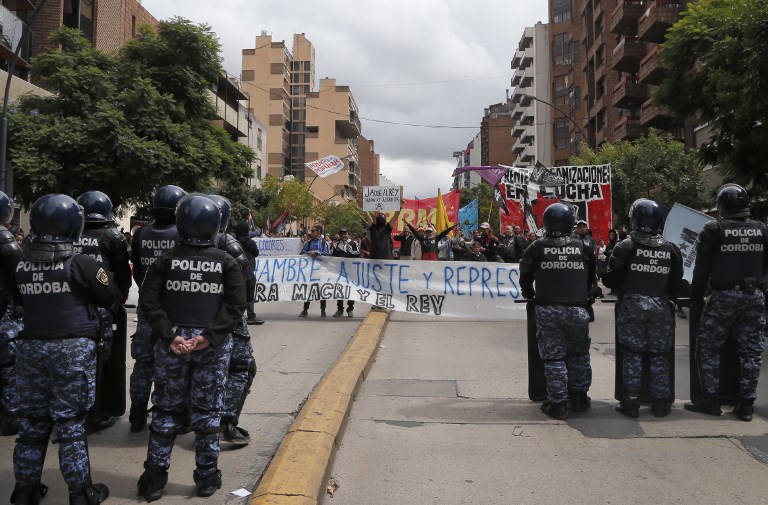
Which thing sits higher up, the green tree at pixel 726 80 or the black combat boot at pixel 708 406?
the green tree at pixel 726 80

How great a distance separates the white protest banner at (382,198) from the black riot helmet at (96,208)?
1078 centimetres

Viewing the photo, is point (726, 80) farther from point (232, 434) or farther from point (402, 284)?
point (232, 434)

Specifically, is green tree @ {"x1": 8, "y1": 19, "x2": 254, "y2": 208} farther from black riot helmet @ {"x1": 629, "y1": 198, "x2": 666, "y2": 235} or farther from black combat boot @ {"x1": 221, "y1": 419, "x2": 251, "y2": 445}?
black riot helmet @ {"x1": 629, "y1": 198, "x2": 666, "y2": 235}

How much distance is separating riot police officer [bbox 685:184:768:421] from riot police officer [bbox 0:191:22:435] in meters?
5.30

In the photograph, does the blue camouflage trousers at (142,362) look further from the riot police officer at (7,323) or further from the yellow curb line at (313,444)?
the yellow curb line at (313,444)

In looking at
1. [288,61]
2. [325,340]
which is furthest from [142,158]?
[288,61]

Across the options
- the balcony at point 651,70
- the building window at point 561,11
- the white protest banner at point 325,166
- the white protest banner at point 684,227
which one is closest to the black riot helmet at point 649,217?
the white protest banner at point 684,227

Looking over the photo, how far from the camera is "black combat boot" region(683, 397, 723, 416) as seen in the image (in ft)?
18.9

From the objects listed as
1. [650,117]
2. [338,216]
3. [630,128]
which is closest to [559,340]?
[650,117]

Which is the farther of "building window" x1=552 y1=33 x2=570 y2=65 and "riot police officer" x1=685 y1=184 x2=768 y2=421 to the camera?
"building window" x1=552 y1=33 x2=570 y2=65

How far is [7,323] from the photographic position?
16.5 ft

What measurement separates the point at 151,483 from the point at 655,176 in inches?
1223

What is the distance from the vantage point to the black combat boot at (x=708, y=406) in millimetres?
5773

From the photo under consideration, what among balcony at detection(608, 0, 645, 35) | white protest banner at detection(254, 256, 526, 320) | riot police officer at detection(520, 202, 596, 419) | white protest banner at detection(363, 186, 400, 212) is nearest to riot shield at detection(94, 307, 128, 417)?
riot police officer at detection(520, 202, 596, 419)
